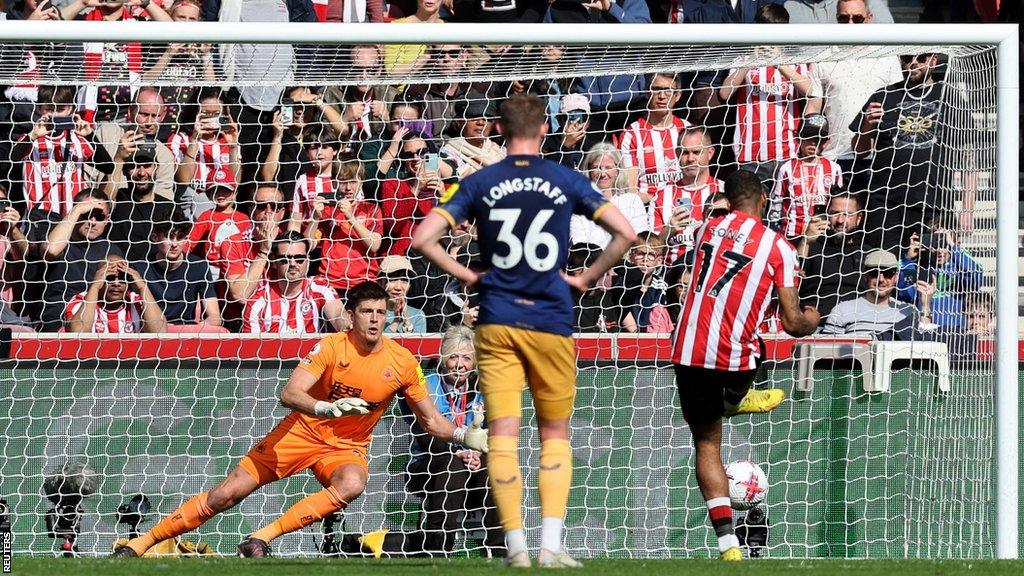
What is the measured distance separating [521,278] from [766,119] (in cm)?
424

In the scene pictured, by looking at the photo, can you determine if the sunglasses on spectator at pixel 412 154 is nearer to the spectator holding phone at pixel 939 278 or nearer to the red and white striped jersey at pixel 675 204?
the red and white striped jersey at pixel 675 204

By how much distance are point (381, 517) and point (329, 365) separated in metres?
1.38

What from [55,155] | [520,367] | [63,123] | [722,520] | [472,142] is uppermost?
[472,142]

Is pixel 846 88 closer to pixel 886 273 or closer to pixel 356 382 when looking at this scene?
pixel 886 273

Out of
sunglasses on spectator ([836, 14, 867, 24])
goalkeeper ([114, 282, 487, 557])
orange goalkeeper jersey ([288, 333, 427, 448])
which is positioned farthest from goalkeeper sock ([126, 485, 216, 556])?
sunglasses on spectator ([836, 14, 867, 24])

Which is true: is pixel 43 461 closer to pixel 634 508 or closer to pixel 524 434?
pixel 524 434

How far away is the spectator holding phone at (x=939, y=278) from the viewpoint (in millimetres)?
8156

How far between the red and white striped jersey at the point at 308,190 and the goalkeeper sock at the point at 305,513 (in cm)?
235

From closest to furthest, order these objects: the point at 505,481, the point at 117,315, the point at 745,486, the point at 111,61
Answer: the point at 505,481, the point at 745,486, the point at 111,61, the point at 117,315

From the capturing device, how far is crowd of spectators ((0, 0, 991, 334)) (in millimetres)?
8923

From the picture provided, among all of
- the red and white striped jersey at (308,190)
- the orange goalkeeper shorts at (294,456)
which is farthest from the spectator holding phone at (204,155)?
the orange goalkeeper shorts at (294,456)

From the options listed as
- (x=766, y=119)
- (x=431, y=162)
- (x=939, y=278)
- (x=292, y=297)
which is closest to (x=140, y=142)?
(x=292, y=297)

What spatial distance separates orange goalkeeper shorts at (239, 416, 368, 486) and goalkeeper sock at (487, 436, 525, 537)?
2.42m

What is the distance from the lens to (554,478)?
18.0 ft
